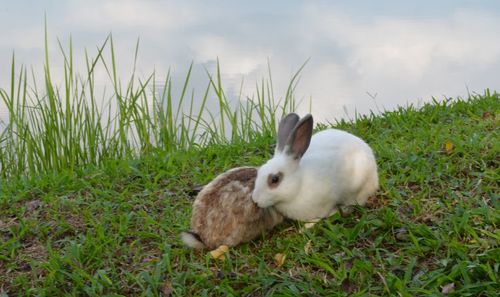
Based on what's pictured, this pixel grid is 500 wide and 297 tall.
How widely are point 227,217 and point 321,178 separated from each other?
0.58 metres

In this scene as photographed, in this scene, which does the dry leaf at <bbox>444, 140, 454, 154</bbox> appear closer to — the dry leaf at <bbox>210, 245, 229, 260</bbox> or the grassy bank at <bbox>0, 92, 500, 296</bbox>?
the grassy bank at <bbox>0, 92, 500, 296</bbox>

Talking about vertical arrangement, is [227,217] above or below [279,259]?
above

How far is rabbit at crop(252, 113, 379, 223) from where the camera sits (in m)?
4.03

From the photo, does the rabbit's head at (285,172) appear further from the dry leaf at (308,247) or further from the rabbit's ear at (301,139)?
the dry leaf at (308,247)

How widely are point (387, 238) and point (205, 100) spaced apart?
369 centimetres

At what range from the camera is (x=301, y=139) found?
4.11 metres

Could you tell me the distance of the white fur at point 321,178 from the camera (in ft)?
13.2

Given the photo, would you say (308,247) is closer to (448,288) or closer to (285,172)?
(285,172)

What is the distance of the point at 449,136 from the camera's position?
18.7ft

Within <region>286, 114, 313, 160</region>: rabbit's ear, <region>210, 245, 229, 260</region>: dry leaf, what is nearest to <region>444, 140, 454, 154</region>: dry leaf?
<region>286, 114, 313, 160</region>: rabbit's ear

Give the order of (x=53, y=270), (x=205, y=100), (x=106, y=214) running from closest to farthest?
(x=53, y=270)
(x=106, y=214)
(x=205, y=100)

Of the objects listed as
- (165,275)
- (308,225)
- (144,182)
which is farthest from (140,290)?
(144,182)

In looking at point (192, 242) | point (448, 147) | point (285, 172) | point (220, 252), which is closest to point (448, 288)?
point (285, 172)

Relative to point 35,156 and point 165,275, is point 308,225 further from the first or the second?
point 35,156
